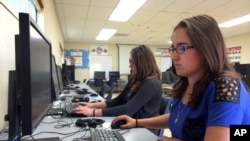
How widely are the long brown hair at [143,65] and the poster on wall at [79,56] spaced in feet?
27.3

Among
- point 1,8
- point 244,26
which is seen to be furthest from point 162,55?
point 1,8

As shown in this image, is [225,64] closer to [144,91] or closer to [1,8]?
[144,91]

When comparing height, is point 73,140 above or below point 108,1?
below

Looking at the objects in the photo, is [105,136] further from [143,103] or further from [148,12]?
[148,12]

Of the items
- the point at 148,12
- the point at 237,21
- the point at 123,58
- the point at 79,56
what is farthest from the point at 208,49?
the point at 123,58

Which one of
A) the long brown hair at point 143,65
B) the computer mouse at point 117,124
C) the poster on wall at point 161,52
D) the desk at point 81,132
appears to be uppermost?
the poster on wall at point 161,52

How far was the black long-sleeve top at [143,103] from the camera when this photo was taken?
5.21 ft

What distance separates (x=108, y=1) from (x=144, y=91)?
301cm

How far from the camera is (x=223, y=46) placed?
862mm

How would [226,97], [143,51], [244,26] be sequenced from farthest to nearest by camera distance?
[244,26] → [143,51] → [226,97]

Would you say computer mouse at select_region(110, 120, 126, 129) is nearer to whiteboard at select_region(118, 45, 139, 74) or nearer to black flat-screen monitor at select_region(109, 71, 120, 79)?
black flat-screen monitor at select_region(109, 71, 120, 79)

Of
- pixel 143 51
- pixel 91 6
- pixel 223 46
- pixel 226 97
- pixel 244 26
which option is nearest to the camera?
pixel 226 97

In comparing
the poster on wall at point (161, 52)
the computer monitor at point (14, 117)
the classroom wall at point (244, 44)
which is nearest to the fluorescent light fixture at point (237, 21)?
the classroom wall at point (244, 44)

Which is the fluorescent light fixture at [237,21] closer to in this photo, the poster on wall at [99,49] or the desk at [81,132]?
the desk at [81,132]
